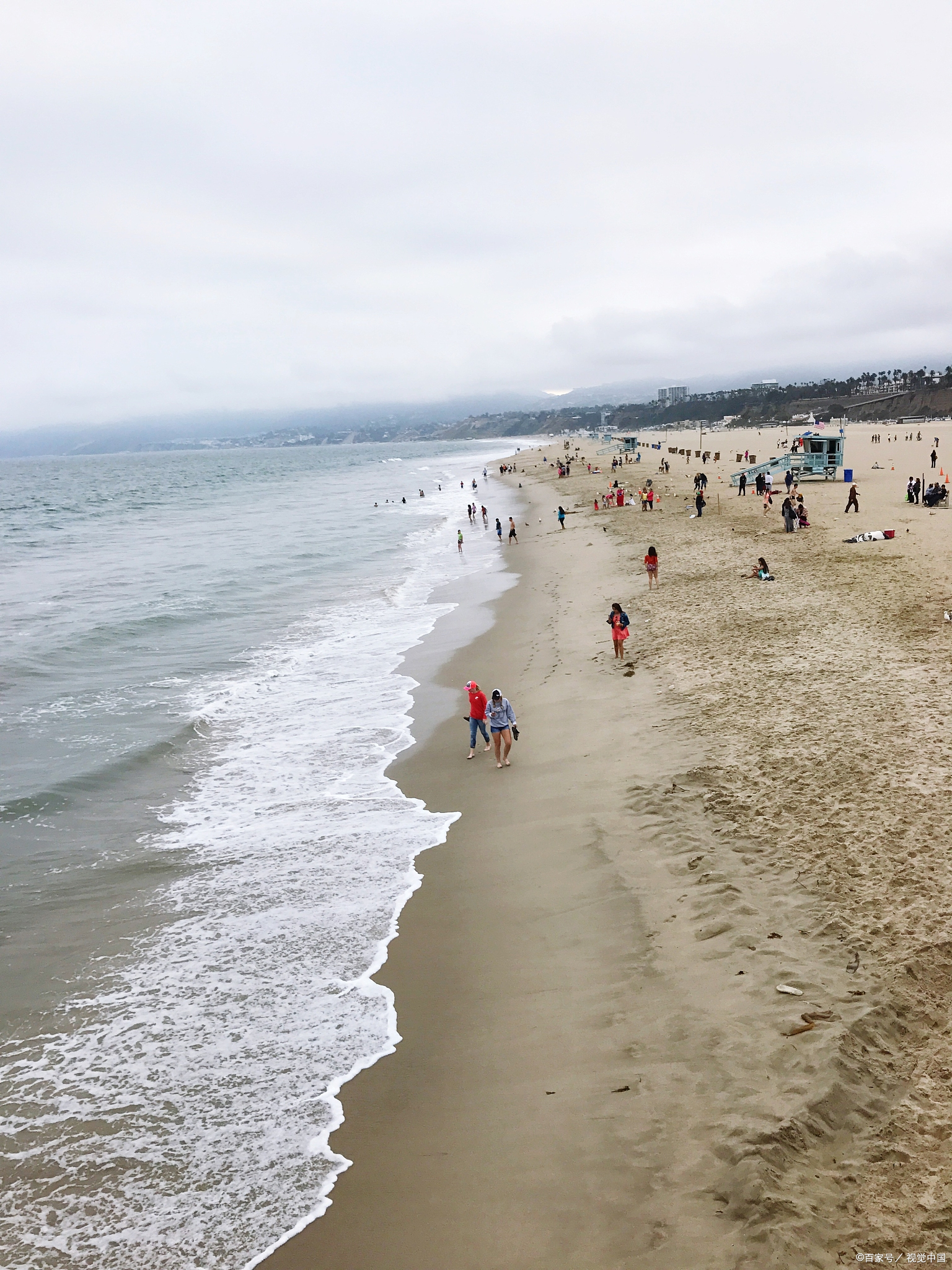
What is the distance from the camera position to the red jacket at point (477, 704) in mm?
12133

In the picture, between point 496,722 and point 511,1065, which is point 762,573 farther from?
point 511,1065

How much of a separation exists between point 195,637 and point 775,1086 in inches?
793

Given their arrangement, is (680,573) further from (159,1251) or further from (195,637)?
(159,1251)

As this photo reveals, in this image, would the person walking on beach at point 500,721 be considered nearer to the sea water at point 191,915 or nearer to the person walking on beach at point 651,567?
the sea water at point 191,915

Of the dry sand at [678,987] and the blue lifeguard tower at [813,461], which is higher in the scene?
the blue lifeguard tower at [813,461]

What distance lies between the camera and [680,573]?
73.6 feet

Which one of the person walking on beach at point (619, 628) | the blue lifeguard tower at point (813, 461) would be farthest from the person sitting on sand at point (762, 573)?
the blue lifeguard tower at point (813, 461)

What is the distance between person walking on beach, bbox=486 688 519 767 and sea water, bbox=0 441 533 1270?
1602mm

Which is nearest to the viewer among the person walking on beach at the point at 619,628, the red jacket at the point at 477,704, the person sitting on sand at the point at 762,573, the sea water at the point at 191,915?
the sea water at the point at 191,915

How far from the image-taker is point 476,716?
1231 cm

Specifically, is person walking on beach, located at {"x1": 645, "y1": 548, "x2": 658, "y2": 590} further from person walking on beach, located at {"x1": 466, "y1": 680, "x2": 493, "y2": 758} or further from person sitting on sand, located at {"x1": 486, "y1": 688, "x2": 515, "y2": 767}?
person sitting on sand, located at {"x1": 486, "y1": 688, "x2": 515, "y2": 767}

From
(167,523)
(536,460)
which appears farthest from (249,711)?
(536,460)

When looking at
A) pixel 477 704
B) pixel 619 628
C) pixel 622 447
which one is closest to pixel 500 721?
pixel 477 704

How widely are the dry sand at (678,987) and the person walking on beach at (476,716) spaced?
0.29 metres
